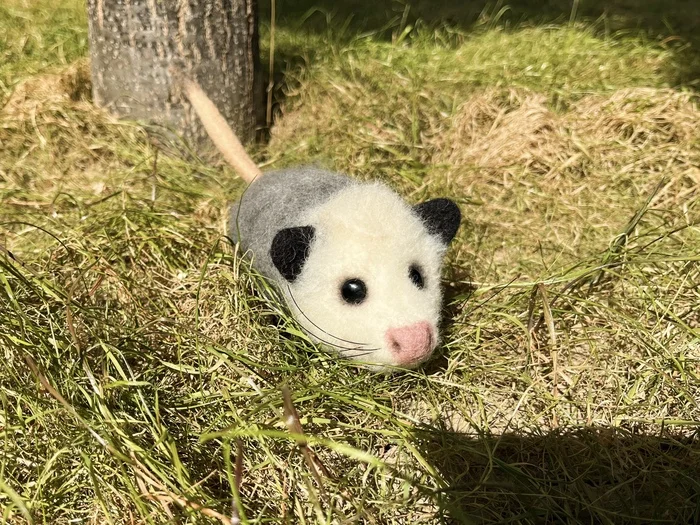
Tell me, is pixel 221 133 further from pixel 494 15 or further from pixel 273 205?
pixel 494 15

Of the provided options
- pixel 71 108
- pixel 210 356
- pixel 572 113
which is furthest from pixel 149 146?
pixel 572 113

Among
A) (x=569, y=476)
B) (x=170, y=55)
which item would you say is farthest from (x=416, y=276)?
(x=170, y=55)

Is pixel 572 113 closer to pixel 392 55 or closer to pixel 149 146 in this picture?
pixel 392 55

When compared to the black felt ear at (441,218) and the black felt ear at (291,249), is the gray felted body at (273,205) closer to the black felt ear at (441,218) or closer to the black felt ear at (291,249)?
the black felt ear at (291,249)

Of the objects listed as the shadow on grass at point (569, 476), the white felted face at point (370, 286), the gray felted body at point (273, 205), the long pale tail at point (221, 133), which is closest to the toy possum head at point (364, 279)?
the white felted face at point (370, 286)

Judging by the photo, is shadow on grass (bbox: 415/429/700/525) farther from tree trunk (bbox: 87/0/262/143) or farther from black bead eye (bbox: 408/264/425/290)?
tree trunk (bbox: 87/0/262/143)

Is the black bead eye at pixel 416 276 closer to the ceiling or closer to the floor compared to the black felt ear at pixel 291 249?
closer to the floor

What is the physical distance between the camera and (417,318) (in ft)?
6.16

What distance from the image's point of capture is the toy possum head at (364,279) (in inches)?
73.5

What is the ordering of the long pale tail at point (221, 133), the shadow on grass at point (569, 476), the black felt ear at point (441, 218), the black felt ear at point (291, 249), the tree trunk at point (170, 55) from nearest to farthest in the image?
the shadow on grass at point (569, 476)
the black felt ear at point (291, 249)
the black felt ear at point (441, 218)
the long pale tail at point (221, 133)
the tree trunk at point (170, 55)

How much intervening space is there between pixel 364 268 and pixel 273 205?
1.80ft

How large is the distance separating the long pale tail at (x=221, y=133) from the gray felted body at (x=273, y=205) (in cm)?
38

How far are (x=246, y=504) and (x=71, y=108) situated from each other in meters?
2.67

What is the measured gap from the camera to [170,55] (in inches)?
126
